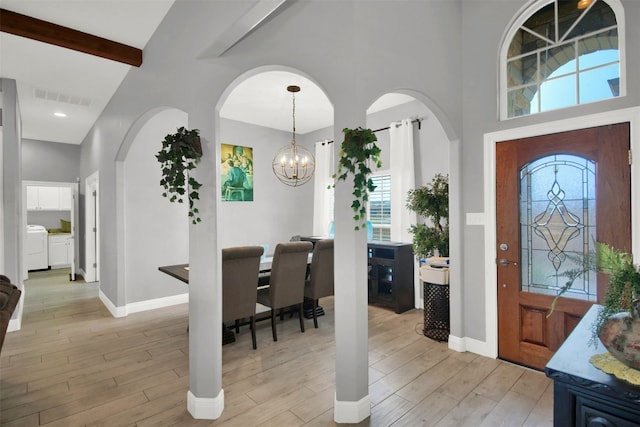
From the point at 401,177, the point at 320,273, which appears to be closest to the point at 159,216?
the point at 320,273

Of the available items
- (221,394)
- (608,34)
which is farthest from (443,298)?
(608,34)

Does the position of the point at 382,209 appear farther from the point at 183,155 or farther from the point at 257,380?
the point at 183,155

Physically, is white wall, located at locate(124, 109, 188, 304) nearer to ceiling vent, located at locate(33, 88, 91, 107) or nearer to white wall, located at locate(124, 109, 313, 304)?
white wall, located at locate(124, 109, 313, 304)

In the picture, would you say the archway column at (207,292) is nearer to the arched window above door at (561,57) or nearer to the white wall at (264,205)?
the arched window above door at (561,57)

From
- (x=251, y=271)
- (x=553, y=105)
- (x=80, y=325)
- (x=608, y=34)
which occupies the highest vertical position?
(x=608, y=34)

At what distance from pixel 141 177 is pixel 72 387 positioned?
2.76 meters

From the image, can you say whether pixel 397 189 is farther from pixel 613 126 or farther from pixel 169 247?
pixel 169 247

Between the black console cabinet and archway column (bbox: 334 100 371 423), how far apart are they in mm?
2317

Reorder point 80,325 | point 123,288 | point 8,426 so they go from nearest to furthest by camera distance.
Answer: point 8,426
point 80,325
point 123,288

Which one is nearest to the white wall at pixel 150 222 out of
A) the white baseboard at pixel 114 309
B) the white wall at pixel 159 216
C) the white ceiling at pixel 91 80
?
the white wall at pixel 159 216

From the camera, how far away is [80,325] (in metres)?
4.00

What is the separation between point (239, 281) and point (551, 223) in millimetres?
2772

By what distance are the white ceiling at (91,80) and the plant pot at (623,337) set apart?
3579mm

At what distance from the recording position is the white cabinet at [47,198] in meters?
7.78
